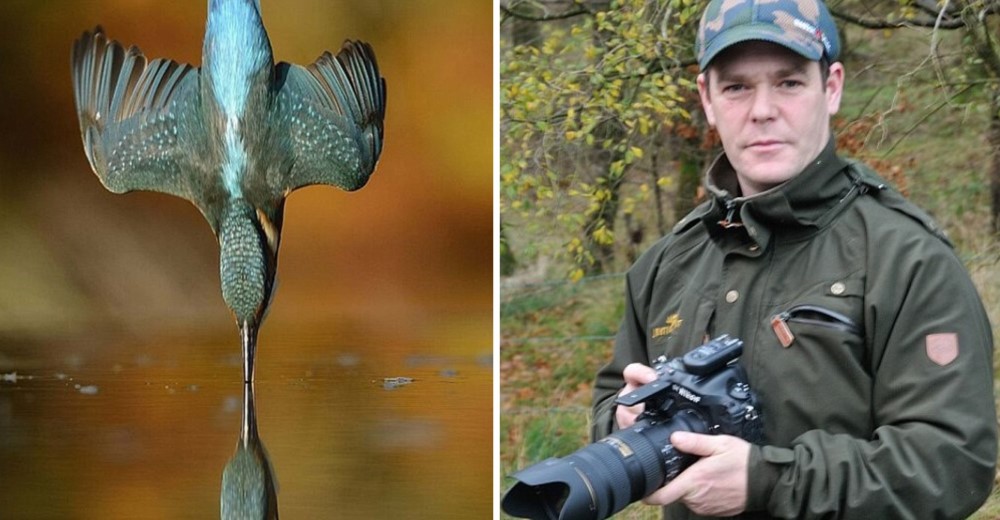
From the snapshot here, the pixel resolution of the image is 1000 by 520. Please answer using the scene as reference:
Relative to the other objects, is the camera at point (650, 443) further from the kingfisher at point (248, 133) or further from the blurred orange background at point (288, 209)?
the kingfisher at point (248, 133)

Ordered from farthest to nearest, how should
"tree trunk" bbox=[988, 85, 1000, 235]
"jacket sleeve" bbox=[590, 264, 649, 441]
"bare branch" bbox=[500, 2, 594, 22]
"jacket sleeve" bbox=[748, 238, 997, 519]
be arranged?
1. "bare branch" bbox=[500, 2, 594, 22]
2. "tree trunk" bbox=[988, 85, 1000, 235]
3. "jacket sleeve" bbox=[590, 264, 649, 441]
4. "jacket sleeve" bbox=[748, 238, 997, 519]

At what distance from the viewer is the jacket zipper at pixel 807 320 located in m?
1.66

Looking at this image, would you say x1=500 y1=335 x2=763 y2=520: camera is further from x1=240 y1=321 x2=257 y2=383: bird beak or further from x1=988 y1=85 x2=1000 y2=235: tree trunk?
x1=240 y1=321 x2=257 y2=383: bird beak

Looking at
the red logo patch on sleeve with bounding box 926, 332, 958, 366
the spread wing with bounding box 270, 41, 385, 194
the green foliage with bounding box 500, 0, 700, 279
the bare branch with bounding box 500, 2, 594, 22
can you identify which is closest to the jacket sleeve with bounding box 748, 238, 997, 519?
the red logo patch on sleeve with bounding box 926, 332, 958, 366

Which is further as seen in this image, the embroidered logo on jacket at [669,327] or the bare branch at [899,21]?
the bare branch at [899,21]

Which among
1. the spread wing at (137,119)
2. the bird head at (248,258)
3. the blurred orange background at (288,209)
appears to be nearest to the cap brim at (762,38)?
the blurred orange background at (288,209)

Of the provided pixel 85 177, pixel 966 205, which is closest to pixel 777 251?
pixel 966 205

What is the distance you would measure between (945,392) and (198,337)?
6.49 feet

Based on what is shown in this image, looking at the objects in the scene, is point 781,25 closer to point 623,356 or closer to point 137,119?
point 623,356

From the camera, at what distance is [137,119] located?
3074 mm

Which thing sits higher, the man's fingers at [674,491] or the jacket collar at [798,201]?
the jacket collar at [798,201]

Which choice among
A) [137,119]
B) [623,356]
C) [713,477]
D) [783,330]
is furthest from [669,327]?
[137,119]

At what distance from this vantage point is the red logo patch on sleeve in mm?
1557

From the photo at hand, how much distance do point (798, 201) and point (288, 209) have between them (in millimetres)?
1573
